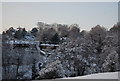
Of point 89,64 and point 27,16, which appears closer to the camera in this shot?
point 27,16

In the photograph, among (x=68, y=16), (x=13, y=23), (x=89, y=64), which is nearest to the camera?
(x=13, y=23)

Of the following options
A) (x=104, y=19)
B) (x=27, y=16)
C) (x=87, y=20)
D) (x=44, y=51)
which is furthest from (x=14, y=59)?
(x=104, y=19)

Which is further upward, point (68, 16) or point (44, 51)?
point (68, 16)

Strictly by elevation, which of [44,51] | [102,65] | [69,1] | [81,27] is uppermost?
[69,1]

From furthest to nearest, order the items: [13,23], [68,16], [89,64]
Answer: [89,64] < [68,16] < [13,23]

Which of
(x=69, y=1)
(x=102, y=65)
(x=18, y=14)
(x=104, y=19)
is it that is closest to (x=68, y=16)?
(x=69, y=1)

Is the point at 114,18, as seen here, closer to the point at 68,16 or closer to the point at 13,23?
the point at 68,16

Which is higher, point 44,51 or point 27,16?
point 27,16

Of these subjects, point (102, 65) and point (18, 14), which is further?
point (102, 65)

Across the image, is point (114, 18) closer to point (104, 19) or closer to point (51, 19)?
point (104, 19)
